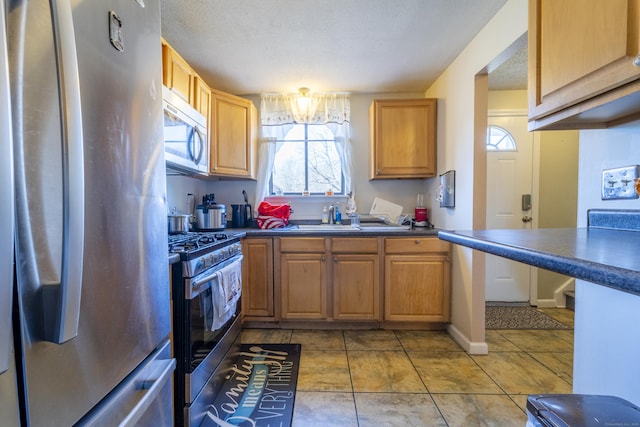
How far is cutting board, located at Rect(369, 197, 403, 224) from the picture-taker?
3.18 metres

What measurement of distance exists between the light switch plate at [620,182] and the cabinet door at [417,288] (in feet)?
5.02

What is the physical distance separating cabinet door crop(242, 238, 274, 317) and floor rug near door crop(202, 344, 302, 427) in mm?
380

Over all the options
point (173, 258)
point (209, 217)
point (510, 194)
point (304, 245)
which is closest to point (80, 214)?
point (173, 258)

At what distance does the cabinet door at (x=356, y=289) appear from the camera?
2576mm

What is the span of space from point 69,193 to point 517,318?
3.56 m

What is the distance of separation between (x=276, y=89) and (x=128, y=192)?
8.23 feet

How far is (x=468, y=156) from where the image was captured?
223 centimetres

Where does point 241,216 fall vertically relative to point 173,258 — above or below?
above

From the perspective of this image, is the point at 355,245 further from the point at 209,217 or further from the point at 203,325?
the point at 203,325

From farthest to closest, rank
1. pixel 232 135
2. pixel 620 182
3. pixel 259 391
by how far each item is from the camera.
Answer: pixel 232 135
pixel 259 391
pixel 620 182

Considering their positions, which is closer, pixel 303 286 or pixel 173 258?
pixel 173 258

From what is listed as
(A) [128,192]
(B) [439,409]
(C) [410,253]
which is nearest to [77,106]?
(A) [128,192]

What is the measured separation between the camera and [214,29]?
1.97 metres

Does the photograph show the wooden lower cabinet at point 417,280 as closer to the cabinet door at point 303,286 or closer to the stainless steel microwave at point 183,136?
the cabinet door at point 303,286
